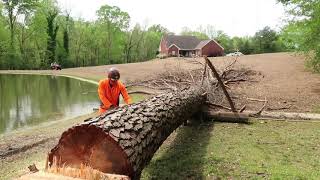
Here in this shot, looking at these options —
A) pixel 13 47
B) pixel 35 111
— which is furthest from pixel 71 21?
pixel 35 111

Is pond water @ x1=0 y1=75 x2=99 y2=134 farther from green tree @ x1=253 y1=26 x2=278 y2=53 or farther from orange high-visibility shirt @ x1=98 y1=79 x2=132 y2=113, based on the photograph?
green tree @ x1=253 y1=26 x2=278 y2=53

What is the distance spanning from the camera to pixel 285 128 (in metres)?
9.68

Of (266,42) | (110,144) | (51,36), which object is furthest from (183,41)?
(110,144)

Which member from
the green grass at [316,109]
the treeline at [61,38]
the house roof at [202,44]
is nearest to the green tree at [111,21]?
the treeline at [61,38]

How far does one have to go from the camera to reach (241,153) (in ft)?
24.0

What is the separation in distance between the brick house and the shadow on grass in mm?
64275

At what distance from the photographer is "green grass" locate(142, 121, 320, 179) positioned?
20.2 ft

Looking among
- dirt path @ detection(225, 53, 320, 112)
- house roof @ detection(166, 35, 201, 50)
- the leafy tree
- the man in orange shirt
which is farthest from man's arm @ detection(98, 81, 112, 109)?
Result: house roof @ detection(166, 35, 201, 50)

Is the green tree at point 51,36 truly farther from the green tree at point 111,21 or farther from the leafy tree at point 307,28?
the leafy tree at point 307,28

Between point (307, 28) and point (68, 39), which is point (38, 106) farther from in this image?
point (68, 39)

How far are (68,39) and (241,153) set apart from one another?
215 ft

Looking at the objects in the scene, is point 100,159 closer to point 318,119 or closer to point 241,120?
point 241,120

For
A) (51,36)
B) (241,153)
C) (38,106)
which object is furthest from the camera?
(51,36)

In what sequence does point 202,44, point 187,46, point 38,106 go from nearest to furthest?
point 38,106 → point 202,44 → point 187,46
